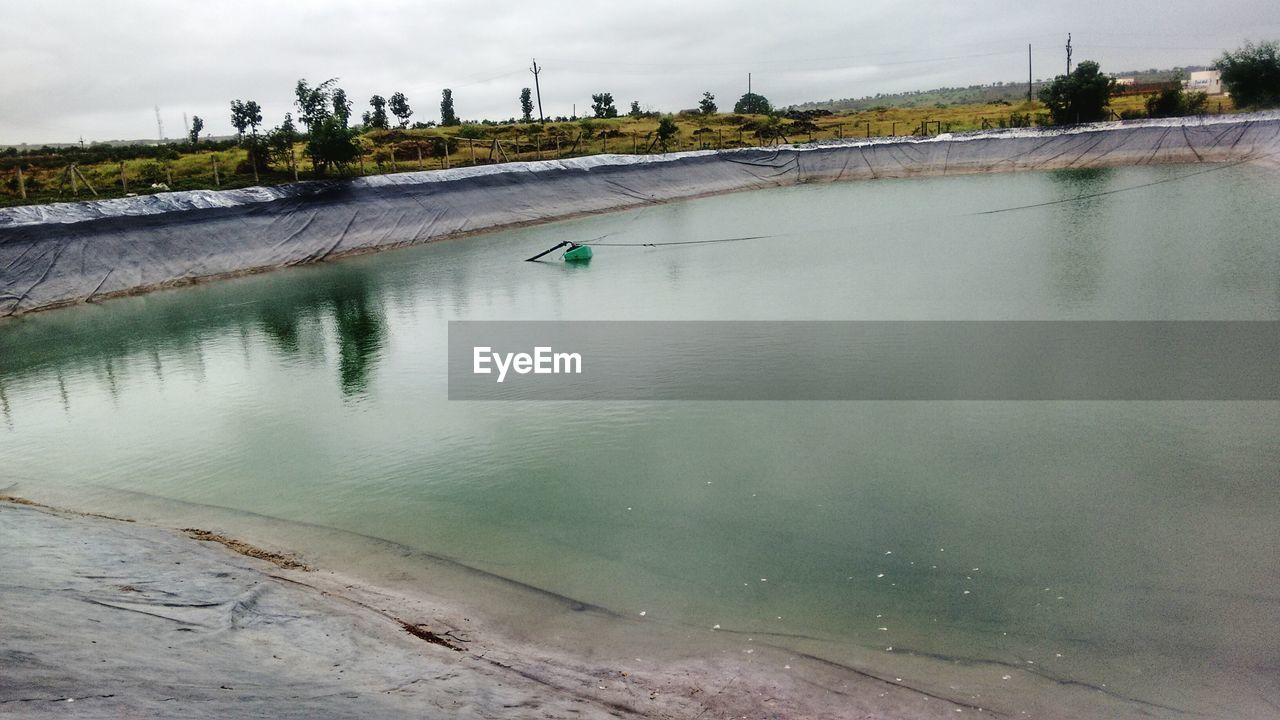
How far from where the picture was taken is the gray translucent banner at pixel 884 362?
48.9 ft

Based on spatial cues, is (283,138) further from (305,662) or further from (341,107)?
(305,662)

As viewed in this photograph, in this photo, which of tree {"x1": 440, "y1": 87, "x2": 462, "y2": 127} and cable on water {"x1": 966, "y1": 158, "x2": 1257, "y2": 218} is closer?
cable on water {"x1": 966, "y1": 158, "x2": 1257, "y2": 218}

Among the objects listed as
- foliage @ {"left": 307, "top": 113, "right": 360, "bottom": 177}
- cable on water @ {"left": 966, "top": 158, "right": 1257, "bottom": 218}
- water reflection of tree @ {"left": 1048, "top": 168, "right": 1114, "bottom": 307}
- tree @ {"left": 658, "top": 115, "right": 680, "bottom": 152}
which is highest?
tree @ {"left": 658, "top": 115, "right": 680, "bottom": 152}

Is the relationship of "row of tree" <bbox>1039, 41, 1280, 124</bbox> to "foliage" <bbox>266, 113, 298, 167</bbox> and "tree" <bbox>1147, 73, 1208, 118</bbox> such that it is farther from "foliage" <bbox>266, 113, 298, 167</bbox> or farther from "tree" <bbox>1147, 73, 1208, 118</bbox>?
"foliage" <bbox>266, 113, 298, 167</bbox>

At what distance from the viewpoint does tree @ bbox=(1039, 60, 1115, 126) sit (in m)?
62.1

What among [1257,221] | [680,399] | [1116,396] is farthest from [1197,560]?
[1257,221]

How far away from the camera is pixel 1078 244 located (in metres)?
28.6

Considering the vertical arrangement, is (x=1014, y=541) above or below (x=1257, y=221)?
below

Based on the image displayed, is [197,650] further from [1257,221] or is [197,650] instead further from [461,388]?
[1257,221]

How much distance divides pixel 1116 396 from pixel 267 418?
15.4 meters

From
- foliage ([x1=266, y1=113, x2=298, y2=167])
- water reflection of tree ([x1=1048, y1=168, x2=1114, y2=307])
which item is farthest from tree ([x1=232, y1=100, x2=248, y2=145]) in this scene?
water reflection of tree ([x1=1048, y1=168, x2=1114, y2=307])

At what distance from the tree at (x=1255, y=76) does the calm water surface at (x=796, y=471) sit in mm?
44363

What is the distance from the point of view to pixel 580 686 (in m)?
7.15

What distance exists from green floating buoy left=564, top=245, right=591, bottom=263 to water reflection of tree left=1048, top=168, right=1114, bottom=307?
16.1 metres
